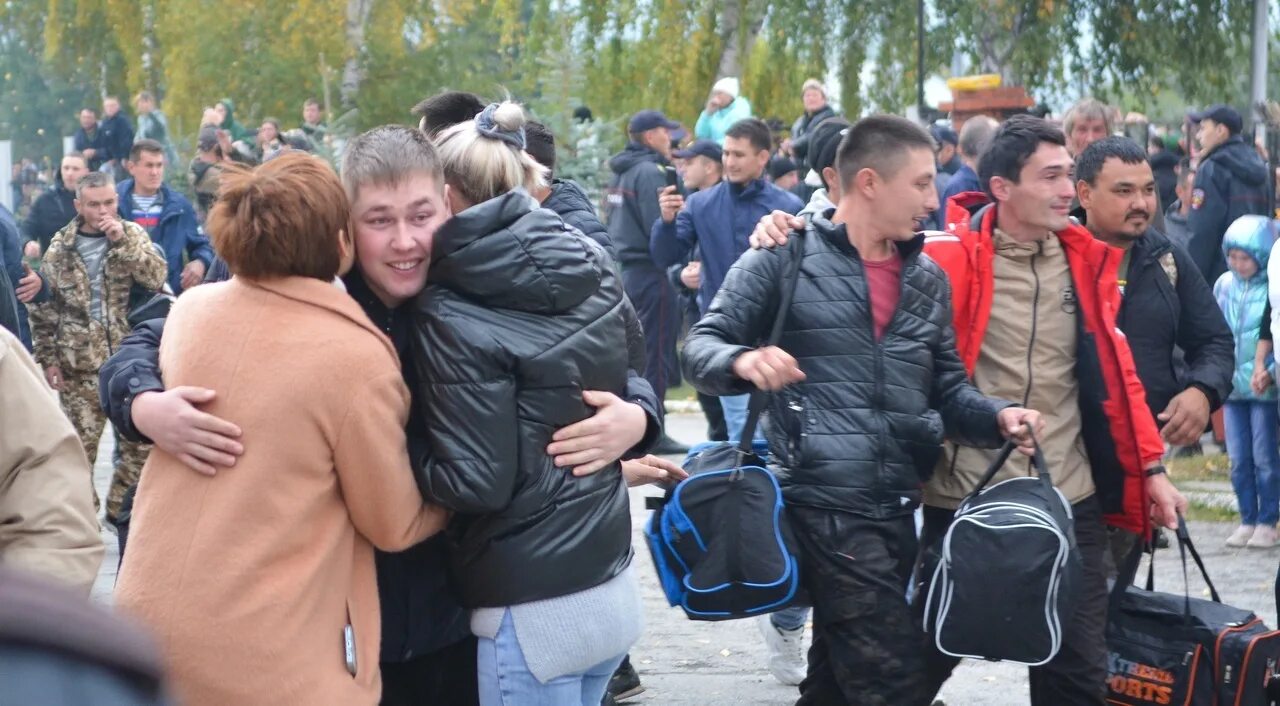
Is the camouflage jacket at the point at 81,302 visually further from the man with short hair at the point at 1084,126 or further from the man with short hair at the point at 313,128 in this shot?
the man with short hair at the point at 313,128

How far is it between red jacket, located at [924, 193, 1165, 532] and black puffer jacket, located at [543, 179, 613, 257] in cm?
98

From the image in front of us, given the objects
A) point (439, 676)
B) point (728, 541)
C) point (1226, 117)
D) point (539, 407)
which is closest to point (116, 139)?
point (1226, 117)

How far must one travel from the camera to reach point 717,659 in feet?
22.8

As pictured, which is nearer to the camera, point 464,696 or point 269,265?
point 269,265

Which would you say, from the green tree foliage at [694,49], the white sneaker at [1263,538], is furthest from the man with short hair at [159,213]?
the green tree foliage at [694,49]

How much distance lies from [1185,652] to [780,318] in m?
1.53

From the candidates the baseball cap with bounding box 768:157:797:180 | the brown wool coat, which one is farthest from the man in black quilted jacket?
the baseball cap with bounding box 768:157:797:180

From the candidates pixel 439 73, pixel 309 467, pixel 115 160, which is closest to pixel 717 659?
pixel 309 467

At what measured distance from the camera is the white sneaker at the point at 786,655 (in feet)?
21.1

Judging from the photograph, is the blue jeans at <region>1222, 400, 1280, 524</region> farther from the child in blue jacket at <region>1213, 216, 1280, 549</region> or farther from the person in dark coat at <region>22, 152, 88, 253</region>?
the person in dark coat at <region>22, 152, 88, 253</region>

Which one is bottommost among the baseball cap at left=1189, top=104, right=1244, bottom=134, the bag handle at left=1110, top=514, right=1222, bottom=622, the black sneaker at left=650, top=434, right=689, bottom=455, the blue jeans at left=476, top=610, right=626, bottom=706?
the black sneaker at left=650, top=434, right=689, bottom=455

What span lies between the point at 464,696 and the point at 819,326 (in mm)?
1421

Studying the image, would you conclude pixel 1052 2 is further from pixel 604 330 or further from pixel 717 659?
pixel 604 330

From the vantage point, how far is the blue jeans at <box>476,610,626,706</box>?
3.39 meters
